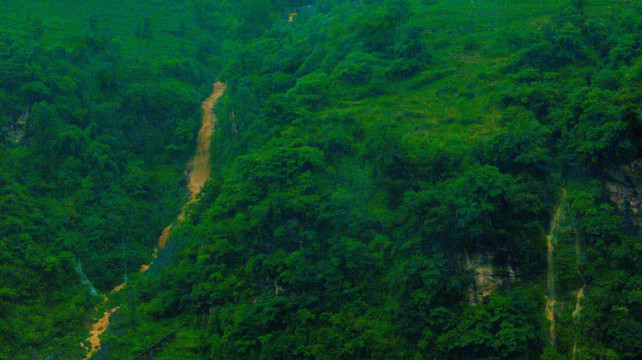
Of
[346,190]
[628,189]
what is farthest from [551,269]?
[346,190]

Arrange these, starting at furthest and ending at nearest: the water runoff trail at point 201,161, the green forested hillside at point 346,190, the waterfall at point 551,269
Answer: the water runoff trail at point 201,161, the green forested hillside at point 346,190, the waterfall at point 551,269

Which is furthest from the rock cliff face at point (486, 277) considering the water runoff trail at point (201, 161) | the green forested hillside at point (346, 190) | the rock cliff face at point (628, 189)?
the water runoff trail at point (201, 161)

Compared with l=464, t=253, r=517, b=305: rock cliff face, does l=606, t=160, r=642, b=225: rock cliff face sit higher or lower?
higher

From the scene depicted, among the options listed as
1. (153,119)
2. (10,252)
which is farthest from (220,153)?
(10,252)

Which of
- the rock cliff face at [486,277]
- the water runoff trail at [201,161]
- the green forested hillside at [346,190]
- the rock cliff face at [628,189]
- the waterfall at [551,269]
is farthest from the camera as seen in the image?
the water runoff trail at [201,161]

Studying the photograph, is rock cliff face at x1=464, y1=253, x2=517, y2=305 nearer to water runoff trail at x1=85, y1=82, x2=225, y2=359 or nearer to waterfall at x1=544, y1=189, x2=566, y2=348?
waterfall at x1=544, y1=189, x2=566, y2=348

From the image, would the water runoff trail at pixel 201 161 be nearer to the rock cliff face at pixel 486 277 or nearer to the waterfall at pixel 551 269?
the rock cliff face at pixel 486 277

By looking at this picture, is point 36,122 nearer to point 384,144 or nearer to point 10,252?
point 10,252

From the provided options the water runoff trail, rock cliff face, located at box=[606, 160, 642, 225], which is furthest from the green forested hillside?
the water runoff trail

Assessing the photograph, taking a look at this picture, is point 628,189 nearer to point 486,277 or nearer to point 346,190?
point 486,277

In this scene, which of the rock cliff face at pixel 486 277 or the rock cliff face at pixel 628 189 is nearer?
the rock cliff face at pixel 628 189
